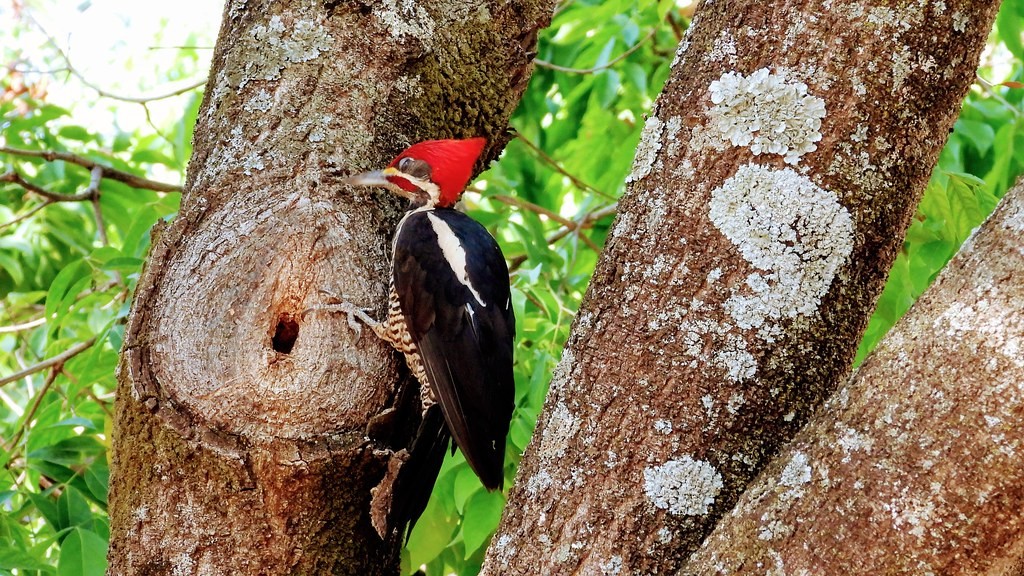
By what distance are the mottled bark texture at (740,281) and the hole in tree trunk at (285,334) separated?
27.2 inches

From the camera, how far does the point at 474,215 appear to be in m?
3.40

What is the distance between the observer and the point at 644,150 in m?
1.72

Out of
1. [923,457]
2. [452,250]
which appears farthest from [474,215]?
[923,457]

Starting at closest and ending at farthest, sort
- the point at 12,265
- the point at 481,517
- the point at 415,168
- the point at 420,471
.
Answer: the point at 481,517 < the point at 420,471 < the point at 415,168 < the point at 12,265

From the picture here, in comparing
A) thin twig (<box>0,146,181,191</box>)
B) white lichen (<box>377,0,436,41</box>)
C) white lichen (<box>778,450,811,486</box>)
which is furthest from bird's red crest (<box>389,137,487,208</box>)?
white lichen (<box>778,450,811,486</box>)

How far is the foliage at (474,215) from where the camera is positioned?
2.43m

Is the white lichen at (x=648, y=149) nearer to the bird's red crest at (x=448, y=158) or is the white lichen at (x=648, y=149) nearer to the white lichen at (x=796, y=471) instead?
the white lichen at (x=796, y=471)

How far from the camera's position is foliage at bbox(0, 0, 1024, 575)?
2.43 metres

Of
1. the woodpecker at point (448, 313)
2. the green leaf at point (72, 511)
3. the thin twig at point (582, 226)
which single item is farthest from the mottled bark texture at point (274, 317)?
the thin twig at point (582, 226)

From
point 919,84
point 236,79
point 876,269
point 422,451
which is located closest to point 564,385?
point 876,269

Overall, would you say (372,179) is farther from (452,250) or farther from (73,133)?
(73,133)

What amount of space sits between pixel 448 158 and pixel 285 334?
839 mm

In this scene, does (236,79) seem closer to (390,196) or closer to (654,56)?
(390,196)

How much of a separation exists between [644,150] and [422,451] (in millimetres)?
1165
